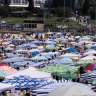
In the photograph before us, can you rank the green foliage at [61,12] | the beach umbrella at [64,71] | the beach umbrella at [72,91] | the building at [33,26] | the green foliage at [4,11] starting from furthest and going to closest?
1. the green foliage at [4,11]
2. the green foliage at [61,12]
3. the building at [33,26]
4. the beach umbrella at [64,71]
5. the beach umbrella at [72,91]

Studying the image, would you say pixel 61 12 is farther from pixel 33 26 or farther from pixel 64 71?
pixel 64 71

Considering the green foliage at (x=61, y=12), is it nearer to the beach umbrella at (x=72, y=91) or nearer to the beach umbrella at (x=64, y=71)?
the beach umbrella at (x=64, y=71)

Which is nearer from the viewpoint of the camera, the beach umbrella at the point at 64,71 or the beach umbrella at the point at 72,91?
the beach umbrella at the point at 72,91

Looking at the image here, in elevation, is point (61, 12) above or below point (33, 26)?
below

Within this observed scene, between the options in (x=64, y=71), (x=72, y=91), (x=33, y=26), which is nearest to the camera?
(x=72, y=91)

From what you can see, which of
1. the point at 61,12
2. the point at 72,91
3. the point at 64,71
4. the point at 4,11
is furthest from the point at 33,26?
the point at 72,91

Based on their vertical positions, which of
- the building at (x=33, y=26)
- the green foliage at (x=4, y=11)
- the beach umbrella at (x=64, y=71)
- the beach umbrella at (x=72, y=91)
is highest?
the beach umbrella at (x=72, y=91)

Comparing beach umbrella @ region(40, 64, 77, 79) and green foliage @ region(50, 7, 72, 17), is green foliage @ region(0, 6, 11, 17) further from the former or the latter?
beach umbrella @ region(40, 64, 77, 79)

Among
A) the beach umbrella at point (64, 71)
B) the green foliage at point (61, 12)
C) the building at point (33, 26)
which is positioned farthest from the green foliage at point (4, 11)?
the beach umbrella at point (64, 71)

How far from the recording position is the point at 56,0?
351 feet

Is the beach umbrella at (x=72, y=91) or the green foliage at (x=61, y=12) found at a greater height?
the beach umbrella at (x=72, y=91)

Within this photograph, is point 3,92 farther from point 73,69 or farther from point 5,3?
point 5,3

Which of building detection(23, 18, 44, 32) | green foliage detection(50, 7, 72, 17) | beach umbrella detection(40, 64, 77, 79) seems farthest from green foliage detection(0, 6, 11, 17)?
beach umbrella detection(40, 64, 77, 79)

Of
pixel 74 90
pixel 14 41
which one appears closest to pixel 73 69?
pixel 74 90
